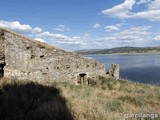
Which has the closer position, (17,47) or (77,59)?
(17,47)

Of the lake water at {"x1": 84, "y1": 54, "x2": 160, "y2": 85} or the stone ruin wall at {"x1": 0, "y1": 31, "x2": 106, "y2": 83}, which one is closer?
the stone ruin wall at {"x1": 0, "y1": 31, "x2": 106, "y2": 83}

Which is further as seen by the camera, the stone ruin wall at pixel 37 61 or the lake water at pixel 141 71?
the lake water at pixel 141 71

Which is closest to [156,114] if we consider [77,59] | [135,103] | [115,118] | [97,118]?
[115,118]

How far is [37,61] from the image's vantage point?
15.1 meters

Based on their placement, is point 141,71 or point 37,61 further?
point 141,71

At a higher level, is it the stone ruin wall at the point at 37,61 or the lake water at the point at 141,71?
the stone ruin wall at the point at 37,61

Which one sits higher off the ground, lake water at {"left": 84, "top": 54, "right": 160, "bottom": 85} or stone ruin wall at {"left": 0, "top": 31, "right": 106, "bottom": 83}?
stone ruin wall at {"left": 0, "top": 31, "right": 106, "bottom": 83}

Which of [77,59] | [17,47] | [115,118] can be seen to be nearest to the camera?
[115,118]

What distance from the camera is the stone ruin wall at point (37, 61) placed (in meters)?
13.9

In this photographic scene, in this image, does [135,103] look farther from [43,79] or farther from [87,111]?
[43,79]

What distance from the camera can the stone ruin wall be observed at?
1394 centimetres

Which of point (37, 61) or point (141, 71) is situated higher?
point (37, 61)

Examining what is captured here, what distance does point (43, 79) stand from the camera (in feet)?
51.2

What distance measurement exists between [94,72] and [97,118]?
13273mm
